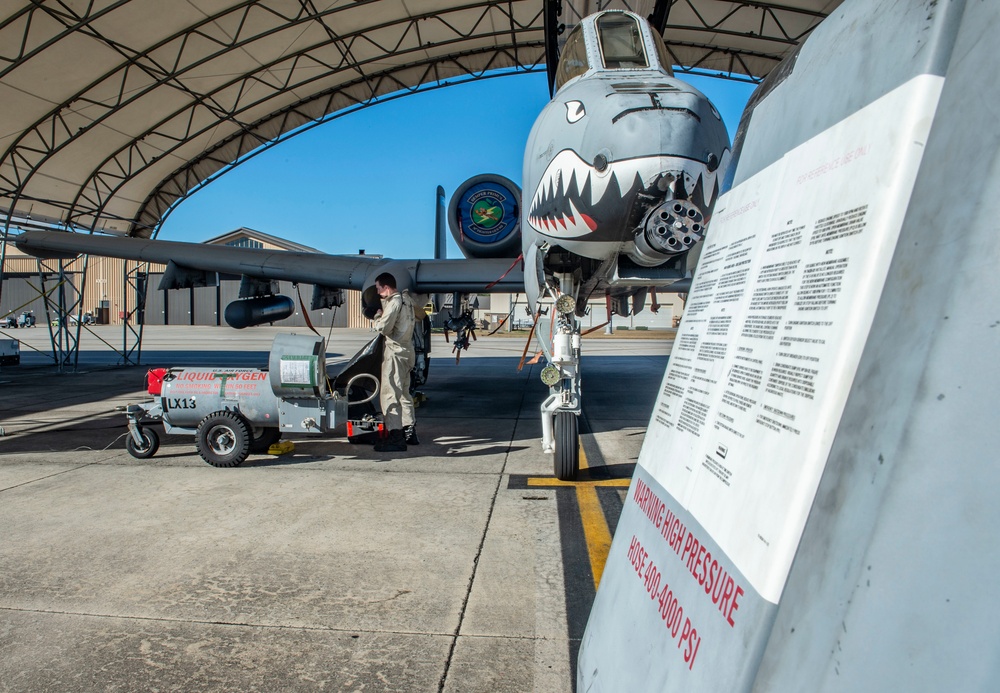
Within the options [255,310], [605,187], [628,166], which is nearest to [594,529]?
[605,187]

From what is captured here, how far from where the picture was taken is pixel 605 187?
15.9 ft

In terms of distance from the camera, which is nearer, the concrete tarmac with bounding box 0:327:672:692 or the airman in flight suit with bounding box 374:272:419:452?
the concrete tarmac with bounding box 0:327:672:692

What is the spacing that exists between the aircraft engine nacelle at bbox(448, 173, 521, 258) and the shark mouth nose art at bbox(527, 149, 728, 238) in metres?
6.03

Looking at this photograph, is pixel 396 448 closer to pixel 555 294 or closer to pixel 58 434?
pixel 555 294

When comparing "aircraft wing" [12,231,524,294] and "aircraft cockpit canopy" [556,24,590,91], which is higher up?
"aircraft cockpit canopy" [556,24,590,91]

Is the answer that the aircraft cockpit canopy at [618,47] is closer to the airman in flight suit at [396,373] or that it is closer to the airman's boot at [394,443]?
the airman in flight suit at [396,373]

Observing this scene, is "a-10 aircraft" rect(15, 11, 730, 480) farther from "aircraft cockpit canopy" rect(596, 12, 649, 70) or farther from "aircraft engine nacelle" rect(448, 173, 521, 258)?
"aircraft engine nacelle" rect(448, 173, 521, 258)

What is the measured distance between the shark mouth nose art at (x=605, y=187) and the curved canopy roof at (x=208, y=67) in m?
9.24

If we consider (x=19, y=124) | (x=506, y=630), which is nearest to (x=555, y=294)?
(x=506, y=630)

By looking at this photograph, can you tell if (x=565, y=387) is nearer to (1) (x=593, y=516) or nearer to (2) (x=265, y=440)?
(1) (x=593, y=516)

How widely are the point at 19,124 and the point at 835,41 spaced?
18890 millimetres

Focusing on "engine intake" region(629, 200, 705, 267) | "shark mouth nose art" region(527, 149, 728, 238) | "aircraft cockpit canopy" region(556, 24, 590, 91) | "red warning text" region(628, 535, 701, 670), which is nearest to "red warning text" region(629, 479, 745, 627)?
"red warning text" region(628, 535, 701, 670)

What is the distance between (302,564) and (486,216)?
330 inches

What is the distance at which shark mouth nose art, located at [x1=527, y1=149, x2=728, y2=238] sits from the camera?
4.68 m
